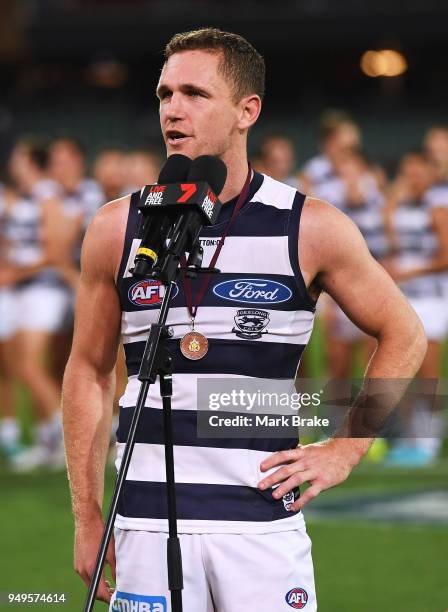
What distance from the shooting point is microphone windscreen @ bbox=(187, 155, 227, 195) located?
2.67 metres

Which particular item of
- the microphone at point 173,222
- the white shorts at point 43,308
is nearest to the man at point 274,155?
the white shorts at point 43,308

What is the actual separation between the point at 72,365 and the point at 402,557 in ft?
12.6

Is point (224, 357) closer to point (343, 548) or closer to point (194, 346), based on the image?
point (194, 346)

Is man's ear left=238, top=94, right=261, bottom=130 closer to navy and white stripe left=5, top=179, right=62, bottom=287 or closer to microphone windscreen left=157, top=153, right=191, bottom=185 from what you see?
microphone windscreen left=157, top=153, right=191, bottom=185

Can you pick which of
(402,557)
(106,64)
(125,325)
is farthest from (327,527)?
(106,64)

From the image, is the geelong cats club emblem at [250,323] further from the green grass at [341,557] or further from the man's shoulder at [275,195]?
the green grass at [341,557]

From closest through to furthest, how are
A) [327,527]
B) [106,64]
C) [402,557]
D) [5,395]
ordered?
[402,557] < [327,527] < [5,395] < [106,64]

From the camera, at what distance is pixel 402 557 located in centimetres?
658

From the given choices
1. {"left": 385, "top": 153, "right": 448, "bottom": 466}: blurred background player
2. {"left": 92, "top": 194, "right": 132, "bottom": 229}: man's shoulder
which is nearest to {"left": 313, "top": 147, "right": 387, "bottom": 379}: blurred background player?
{"left": 385, "top": 153, "right": 448, "bottom": 466}: blurred background player

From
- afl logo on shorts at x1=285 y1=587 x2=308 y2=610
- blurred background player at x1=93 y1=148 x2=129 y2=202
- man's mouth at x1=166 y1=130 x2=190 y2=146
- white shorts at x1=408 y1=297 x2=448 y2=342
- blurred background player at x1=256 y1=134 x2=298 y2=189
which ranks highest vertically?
blurred background player at x1=256 y1=134 x2=298 y2=189

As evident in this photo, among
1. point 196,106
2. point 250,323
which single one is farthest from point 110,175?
point 250,323

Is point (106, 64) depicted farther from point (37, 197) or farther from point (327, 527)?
point (327, 527)

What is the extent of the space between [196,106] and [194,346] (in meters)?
0.57

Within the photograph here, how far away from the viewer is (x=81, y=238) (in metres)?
10.2
